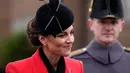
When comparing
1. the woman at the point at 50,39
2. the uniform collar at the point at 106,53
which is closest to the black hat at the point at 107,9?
the uniform collar at the point at 106,53

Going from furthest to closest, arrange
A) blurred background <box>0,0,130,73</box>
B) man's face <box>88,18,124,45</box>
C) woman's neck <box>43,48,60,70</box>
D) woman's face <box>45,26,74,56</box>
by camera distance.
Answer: blurred background <box>0,0,130,73</box>
man's face <box>88,18,124,45</box>
woman's neck <box>43,48,60,70</box>
woman's face <box>45,26,74,56</box>

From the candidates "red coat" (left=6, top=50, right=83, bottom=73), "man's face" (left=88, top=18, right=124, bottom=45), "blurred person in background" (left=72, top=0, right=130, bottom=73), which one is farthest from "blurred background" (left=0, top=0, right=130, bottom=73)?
"red coat" (left=6, top=50, right=83, bottom=73)

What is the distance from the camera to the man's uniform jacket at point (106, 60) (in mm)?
4461

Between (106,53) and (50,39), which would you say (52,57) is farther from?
(106,53)

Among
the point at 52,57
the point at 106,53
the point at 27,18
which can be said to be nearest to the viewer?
the point at 52,57

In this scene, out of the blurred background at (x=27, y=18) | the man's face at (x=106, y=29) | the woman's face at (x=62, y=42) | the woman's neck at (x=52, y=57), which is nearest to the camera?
the woman's face at (x=62, y=42)

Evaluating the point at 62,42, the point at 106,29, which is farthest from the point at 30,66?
the point at 106,29

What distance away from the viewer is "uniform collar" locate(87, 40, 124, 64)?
4484 millimetres

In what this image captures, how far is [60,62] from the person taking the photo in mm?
3941

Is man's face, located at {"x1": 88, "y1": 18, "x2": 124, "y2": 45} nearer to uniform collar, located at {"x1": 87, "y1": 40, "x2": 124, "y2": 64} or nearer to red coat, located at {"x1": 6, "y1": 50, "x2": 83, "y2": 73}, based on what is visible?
uniform collar, located at {"x1": 87, "y1": 40, "x2": 124, "y2": 64}

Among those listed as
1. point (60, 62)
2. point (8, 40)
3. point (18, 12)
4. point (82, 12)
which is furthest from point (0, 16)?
point (60, 62)

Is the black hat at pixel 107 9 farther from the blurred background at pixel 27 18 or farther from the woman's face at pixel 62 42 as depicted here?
the blurred background at pixel 27 18

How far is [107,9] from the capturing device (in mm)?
4516

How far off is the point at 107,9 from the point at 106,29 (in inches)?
7.9
